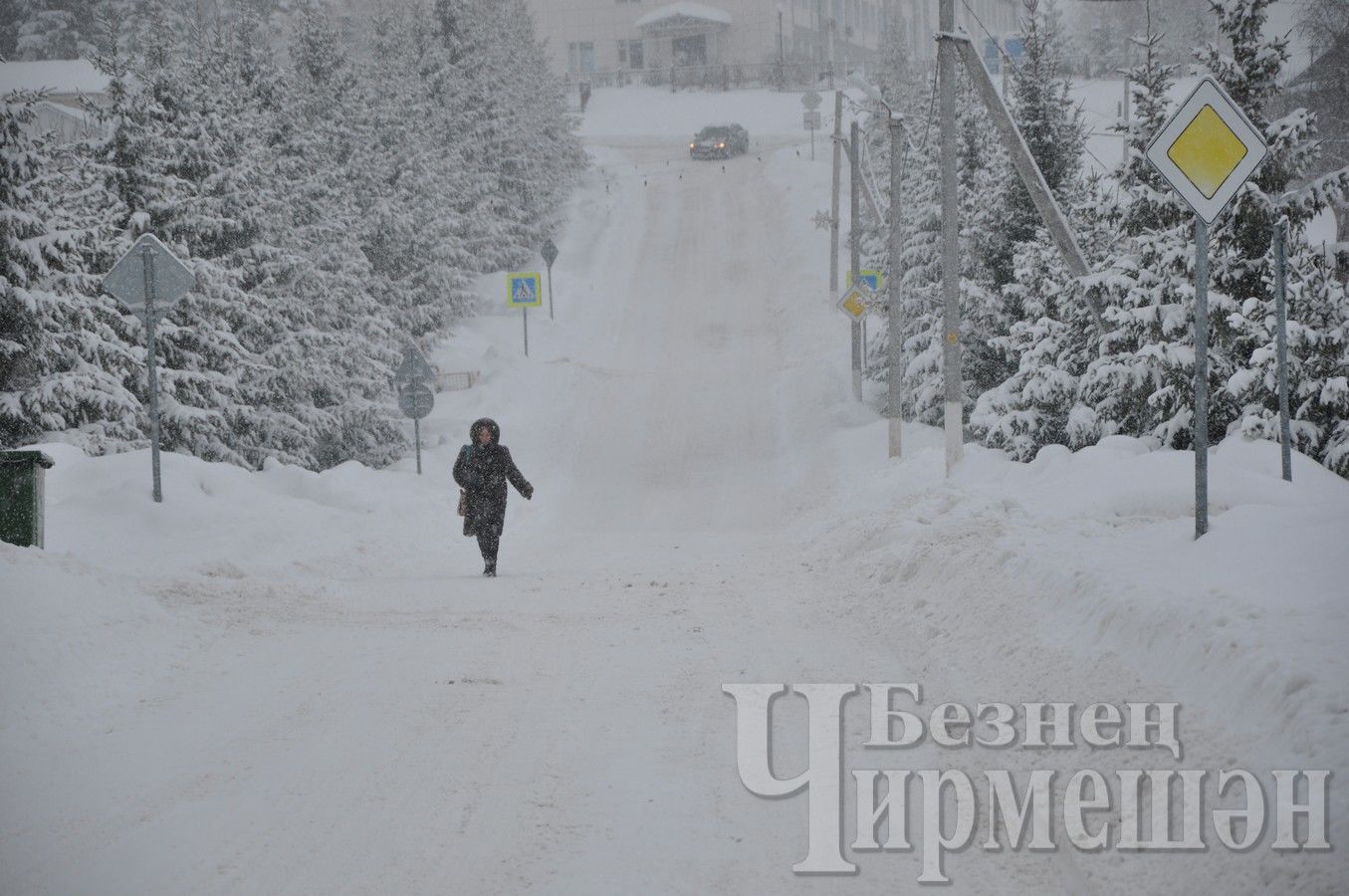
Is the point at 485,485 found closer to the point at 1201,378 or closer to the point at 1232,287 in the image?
the point at 1201,378

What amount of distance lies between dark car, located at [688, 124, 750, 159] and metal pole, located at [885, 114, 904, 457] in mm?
56293

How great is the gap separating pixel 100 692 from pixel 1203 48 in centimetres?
1431

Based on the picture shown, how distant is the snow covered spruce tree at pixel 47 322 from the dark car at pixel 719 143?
61486 mm

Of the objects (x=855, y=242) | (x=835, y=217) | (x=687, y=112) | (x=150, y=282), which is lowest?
(x=150, y=282)

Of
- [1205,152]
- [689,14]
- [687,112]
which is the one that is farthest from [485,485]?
[689,14]

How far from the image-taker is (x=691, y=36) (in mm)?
111938

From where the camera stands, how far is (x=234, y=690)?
7312 mm

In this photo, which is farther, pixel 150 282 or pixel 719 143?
pixel 719 143

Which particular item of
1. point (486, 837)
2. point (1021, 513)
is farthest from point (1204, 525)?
point (486, 837)

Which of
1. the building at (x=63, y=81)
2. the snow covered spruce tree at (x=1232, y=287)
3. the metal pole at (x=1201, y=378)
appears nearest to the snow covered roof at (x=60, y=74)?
the building at (x=63, y=81)

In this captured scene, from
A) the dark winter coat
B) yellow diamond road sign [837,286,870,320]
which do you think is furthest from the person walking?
yellow diamond road sign [837,286,870,320]

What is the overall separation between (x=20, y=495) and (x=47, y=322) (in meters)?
9.92

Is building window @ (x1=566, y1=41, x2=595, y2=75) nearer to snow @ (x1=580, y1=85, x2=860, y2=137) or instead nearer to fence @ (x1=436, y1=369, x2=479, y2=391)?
snow @ (x1=580, y1=85, x2=860, y2=137)

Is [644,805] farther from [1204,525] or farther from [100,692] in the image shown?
[1204,525]
